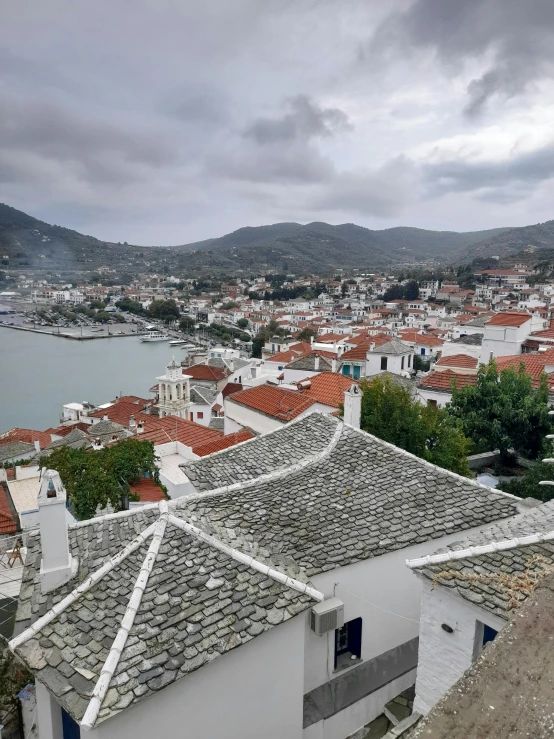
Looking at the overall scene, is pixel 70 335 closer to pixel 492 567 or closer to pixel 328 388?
pixel 328 388

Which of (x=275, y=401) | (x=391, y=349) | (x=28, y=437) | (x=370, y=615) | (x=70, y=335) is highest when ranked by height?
(x=370, y=615)

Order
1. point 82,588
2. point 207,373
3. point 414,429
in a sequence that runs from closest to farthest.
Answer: point 82,588 < point 414,429 < point 207,373

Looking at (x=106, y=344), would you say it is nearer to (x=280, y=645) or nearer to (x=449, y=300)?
(x=449, y=300)

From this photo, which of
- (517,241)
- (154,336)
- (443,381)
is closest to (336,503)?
(443,381)

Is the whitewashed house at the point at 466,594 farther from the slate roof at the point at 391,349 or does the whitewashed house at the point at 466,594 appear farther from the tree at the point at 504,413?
the slate roof at the point at 391,349

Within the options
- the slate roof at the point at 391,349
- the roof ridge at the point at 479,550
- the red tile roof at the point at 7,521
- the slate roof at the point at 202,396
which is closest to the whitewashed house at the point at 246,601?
the roof ridge at the point at 479,550


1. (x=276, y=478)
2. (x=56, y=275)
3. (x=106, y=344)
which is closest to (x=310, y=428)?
(x=276, y=478)

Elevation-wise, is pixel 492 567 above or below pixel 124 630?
above
